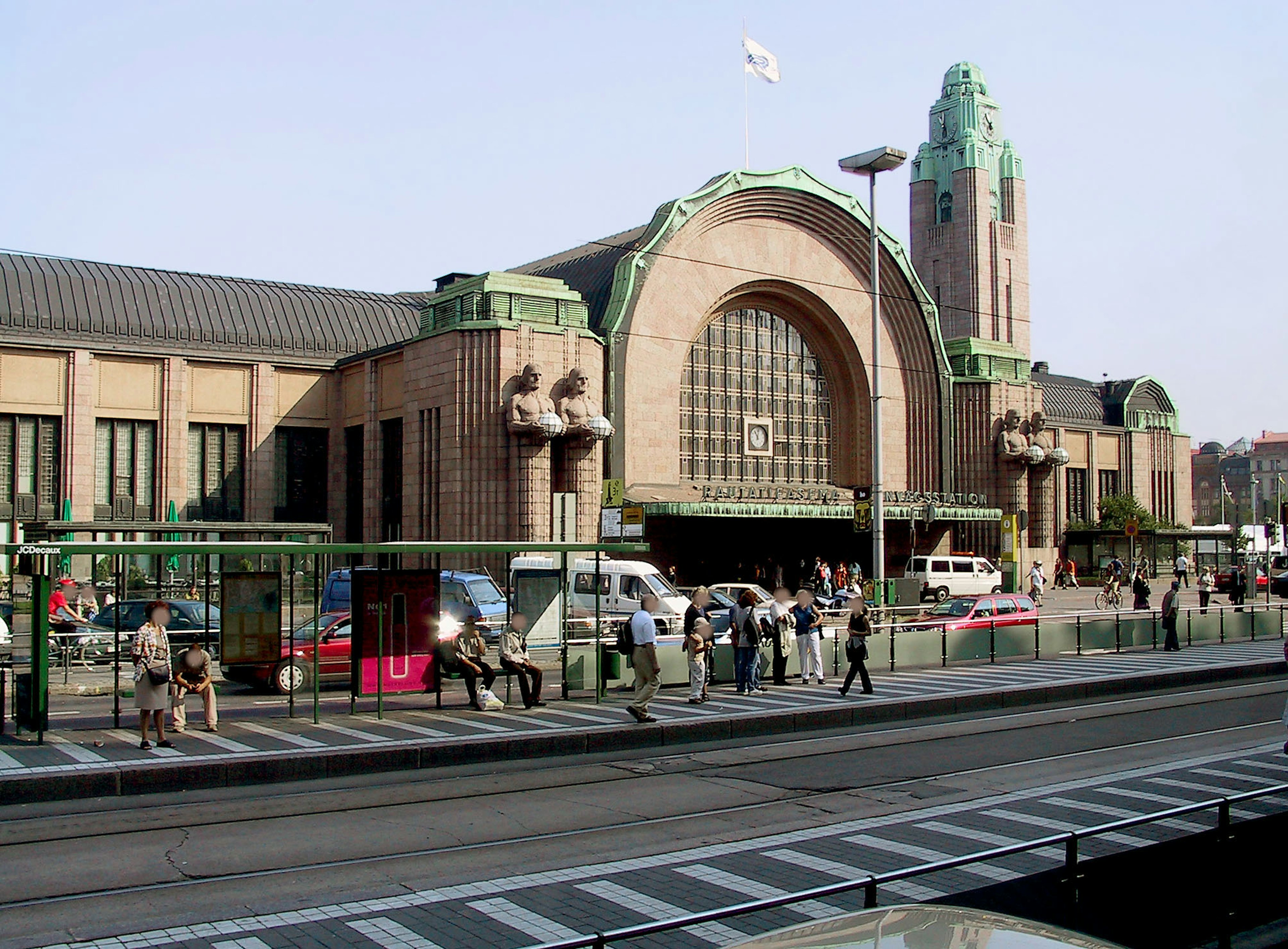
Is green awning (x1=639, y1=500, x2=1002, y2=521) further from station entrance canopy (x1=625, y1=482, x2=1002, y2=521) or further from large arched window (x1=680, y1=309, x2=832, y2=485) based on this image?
large arched window (x1=680, y1=309, x2=832, y2=485)

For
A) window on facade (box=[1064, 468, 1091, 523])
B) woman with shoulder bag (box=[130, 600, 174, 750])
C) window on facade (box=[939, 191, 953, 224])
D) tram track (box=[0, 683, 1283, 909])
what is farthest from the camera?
window on facade (box=[939, 191, 953, 224])

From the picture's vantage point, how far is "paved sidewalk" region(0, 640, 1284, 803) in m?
12.6

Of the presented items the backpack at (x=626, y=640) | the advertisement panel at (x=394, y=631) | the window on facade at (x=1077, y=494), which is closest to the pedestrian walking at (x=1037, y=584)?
the window on facade at (x=1077, y=494)

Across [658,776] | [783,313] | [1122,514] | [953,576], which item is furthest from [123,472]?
[1122,514]

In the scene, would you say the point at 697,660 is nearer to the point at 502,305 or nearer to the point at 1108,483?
the point at 502,305

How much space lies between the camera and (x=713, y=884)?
8398mm

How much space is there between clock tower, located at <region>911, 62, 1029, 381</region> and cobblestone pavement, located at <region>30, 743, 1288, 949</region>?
69.9 m

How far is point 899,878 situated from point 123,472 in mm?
44309

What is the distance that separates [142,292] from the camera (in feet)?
153

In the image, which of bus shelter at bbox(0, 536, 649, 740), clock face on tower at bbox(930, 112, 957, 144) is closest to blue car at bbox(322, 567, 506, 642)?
bus shelter at bbox(0, 536, 649, 740)

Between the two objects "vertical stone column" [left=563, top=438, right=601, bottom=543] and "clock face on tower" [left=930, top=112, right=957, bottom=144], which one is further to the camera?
"clock face on tower" [left=930, top=112, right=957, bottom=144]

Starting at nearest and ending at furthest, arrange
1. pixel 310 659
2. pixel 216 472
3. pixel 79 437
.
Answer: pixel 310 659 → pixel 79 437 → pixel 216 472

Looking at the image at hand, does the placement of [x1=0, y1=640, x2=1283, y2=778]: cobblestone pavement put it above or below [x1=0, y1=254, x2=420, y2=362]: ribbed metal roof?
below

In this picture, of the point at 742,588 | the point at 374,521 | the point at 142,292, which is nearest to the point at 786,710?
the point at 742,588
